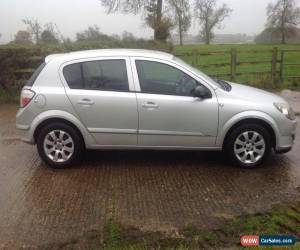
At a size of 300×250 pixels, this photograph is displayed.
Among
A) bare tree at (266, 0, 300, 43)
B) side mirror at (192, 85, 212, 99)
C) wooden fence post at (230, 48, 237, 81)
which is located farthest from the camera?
bare tree at (266, 0, 300, 43)

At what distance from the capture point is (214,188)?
521 cm

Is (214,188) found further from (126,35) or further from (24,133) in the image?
(126,35)

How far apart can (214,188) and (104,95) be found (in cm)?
200

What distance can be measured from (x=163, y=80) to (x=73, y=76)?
1.31 m

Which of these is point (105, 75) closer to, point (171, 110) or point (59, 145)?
point (171, 110)

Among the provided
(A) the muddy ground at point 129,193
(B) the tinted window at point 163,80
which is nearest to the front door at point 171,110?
(B) the tinted window at point 163,80

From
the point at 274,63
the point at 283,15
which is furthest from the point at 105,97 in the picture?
the point at 283,15

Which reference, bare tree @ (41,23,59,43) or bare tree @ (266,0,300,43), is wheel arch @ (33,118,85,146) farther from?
bare tree @ (266,0,300,43)

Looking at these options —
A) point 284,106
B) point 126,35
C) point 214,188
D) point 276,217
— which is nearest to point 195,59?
point 126,35

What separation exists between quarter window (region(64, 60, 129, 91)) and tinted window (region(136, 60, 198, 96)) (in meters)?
0.26

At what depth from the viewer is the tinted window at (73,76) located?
232 inches

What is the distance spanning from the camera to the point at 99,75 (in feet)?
19.4

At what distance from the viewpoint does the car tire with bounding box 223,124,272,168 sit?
5801 mm

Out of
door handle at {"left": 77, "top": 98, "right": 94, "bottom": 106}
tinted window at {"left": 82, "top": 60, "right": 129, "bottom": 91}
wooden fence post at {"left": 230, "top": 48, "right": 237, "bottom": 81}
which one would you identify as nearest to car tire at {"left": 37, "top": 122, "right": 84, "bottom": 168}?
door handle at {"left": 77, "top": 98, "right": 94, "bottom": 106}
